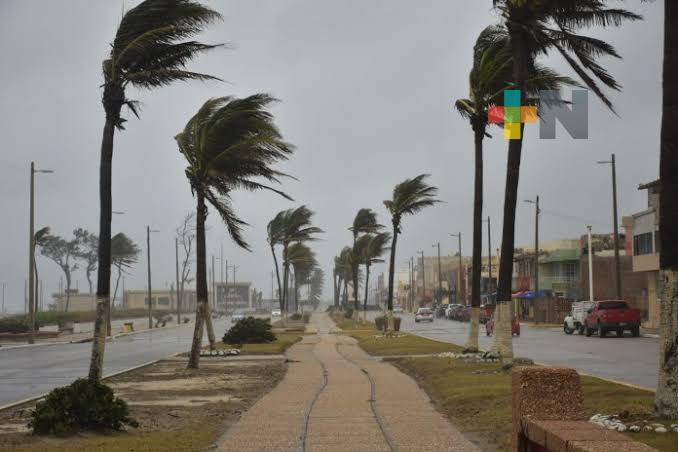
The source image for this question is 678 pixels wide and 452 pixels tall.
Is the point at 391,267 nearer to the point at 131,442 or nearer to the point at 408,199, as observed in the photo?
the point at 408,199

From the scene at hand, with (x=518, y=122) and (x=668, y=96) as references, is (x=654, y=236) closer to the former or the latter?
(x=518, y=122)

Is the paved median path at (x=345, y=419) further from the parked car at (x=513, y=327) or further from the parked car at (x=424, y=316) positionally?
the parked car at (x=424, y=316)

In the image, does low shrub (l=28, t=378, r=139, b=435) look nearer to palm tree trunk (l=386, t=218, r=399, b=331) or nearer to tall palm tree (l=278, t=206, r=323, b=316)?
palm tree trunk (l=386, t=218, r=399, b=331)

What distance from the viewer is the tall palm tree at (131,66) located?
18.5 metres

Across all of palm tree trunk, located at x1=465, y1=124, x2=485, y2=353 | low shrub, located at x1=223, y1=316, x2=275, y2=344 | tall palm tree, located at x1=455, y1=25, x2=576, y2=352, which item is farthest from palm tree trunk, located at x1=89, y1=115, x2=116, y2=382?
low shrub, located at x1=223, y1=316, x2=275, y2=344

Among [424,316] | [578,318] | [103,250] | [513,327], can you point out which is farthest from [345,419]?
[424,316]

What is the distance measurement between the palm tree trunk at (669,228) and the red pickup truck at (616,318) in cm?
3764

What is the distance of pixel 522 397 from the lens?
364 inches

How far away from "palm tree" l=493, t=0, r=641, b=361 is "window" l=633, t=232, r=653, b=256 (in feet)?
131

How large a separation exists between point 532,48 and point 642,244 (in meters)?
42.8

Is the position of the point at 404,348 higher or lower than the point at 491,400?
lower

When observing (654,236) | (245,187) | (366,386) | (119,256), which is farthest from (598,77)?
(119,256)

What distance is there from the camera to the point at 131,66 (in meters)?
19.2

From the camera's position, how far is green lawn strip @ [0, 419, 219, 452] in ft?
39.9
